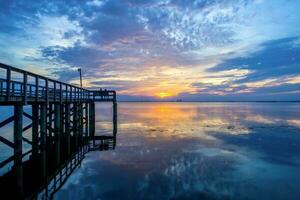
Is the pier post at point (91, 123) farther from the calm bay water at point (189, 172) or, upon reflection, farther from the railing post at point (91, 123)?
the calm bay water at point (189, 172)

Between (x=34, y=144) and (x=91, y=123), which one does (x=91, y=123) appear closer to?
(x=91, y=123)

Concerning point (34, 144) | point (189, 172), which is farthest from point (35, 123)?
point (189, 172)

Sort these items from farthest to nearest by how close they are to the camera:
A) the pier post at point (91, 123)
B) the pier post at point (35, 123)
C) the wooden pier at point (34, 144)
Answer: the pier post at point (91, 123)
the pier post at point (35, 123)
the wooden pier at point (34, 144)

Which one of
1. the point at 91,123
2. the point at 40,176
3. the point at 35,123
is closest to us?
the point at 40,176

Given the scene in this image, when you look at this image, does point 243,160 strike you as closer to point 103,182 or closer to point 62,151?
point 103,182

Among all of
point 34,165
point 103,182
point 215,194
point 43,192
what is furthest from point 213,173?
point 34,165

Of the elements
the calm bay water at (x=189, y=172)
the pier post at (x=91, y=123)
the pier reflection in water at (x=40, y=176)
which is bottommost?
the calm bay water at (x=189, y=172)

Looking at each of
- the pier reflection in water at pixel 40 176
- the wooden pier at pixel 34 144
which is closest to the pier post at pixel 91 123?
the wooden pier at pixel 34 144

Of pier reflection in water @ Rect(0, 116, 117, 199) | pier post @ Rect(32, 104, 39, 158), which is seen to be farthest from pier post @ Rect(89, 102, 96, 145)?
pier post @ Rect(32, 104, 39, 158)

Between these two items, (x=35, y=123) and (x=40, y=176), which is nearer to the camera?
(x=40, y=176)

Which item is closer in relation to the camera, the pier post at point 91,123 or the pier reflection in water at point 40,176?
the pier reflection in water at point 40,176

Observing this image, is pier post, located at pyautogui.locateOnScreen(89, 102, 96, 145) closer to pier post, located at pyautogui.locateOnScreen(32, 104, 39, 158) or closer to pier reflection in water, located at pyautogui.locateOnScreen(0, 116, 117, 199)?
pier reflection in water, located at pyautogui.locateOnScreen(0, 116, 117, 199)

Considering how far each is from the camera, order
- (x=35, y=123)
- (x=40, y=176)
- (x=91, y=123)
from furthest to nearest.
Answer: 1. (x=91, y=123)
2. (x=35, y=123)
3. (x=40, y=176)

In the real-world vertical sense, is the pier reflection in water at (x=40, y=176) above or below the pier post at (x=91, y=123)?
below
